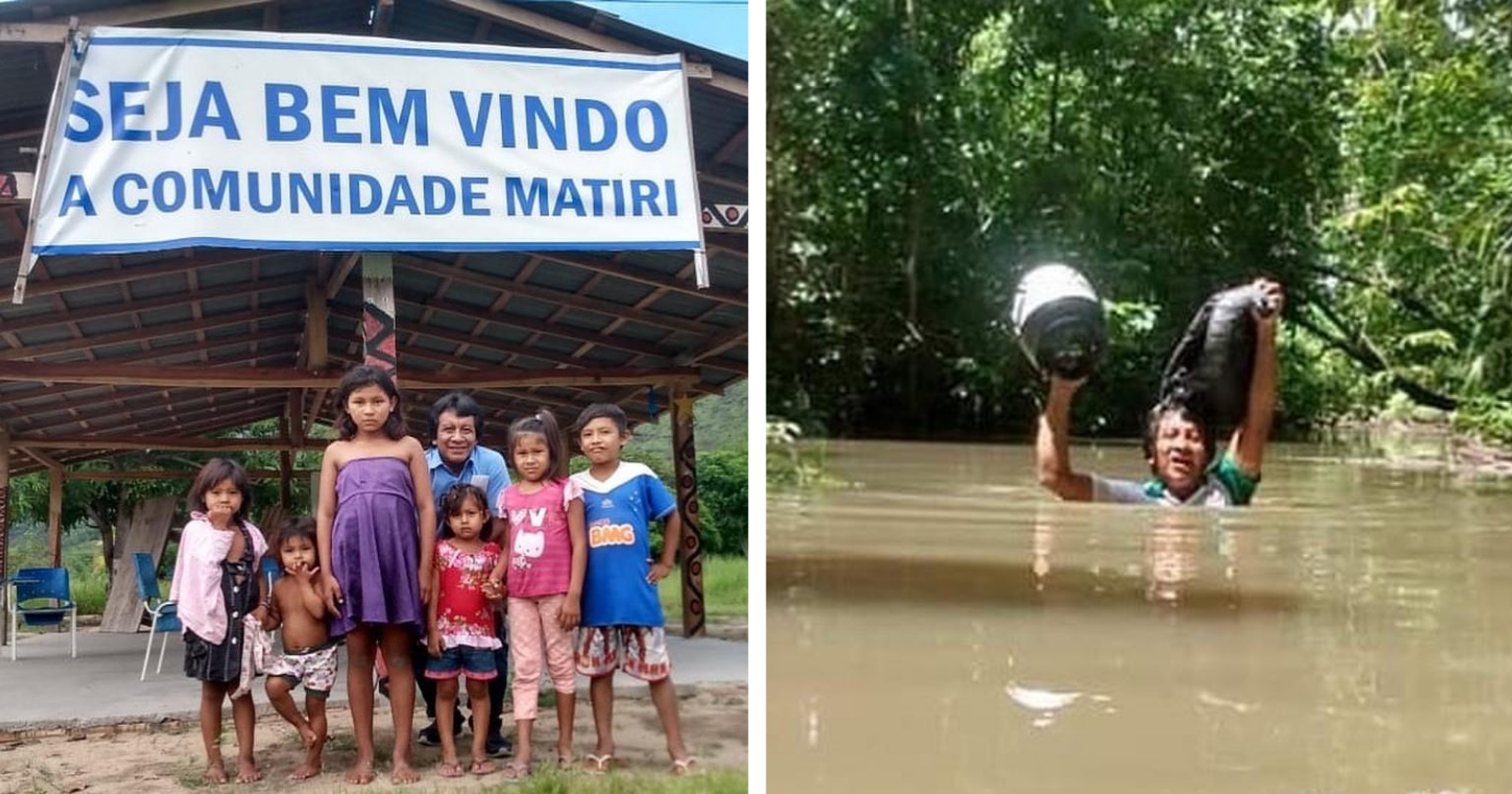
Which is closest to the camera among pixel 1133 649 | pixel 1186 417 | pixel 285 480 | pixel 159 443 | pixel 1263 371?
pixel 285 480

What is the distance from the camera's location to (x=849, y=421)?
48.8 ft

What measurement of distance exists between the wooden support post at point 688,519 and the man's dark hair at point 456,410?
0.38 metres

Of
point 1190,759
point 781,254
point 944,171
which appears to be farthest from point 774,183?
point 1190,759

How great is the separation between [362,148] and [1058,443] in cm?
439

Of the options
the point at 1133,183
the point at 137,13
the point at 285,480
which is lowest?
the point at 285,480

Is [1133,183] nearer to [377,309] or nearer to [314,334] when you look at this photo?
[314,334]

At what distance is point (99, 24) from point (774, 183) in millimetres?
10328

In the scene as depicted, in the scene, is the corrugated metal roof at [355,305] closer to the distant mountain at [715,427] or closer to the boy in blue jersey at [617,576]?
the distant mountain at [715,427]

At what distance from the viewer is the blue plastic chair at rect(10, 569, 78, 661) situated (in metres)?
3.00

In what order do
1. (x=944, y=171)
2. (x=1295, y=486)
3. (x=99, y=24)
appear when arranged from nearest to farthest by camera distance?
1. (x=99, y=24)
2. (x=1295, y=486)
3. (x=944, y=171)

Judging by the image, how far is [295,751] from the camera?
9.21 ft

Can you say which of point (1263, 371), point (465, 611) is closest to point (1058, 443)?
point (1263, 371)

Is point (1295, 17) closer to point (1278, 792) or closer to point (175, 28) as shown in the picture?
point (1278, 792)

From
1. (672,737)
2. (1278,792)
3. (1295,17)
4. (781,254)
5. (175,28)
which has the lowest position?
(1278,792)
